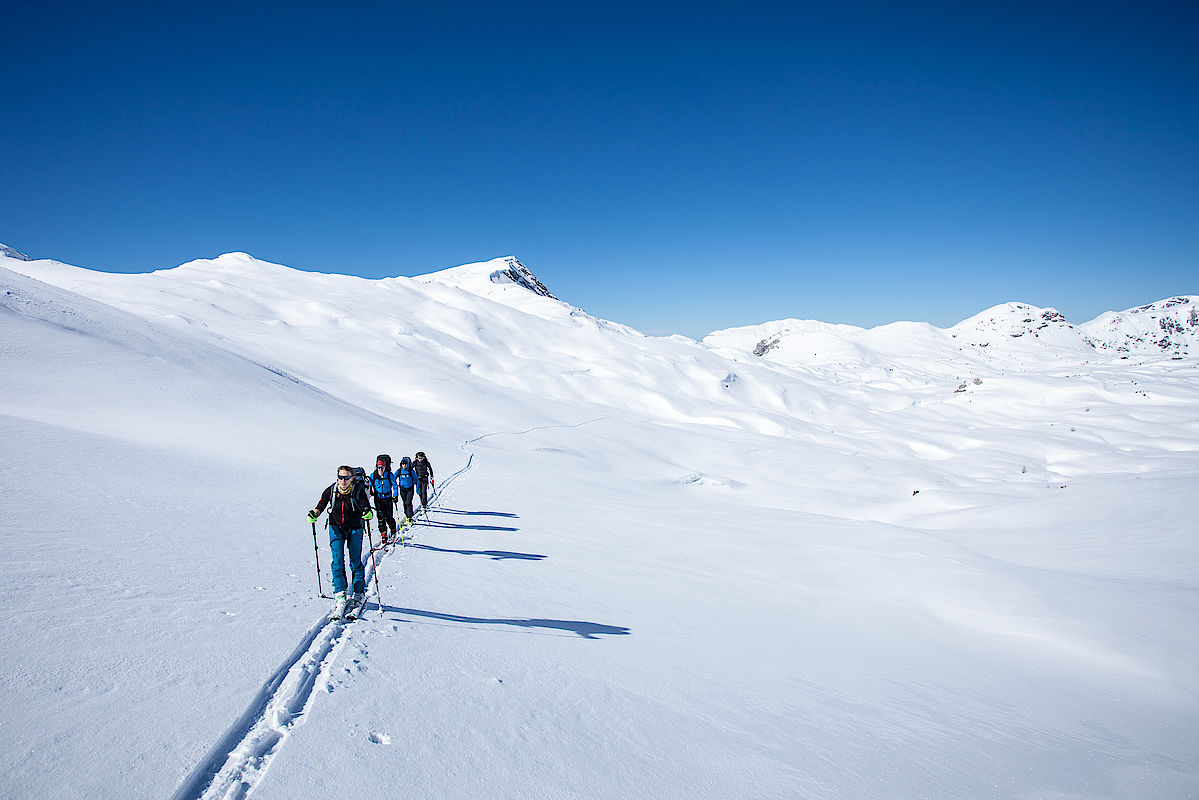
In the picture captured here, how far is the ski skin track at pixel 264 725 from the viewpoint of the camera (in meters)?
3.39

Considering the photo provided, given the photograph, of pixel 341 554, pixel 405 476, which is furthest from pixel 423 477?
pixel 341 554

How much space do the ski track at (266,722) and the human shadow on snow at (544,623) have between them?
1.00 meters

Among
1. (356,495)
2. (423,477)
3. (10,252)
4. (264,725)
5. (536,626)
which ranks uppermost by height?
(10,252)

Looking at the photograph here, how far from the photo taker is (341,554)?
6.52m

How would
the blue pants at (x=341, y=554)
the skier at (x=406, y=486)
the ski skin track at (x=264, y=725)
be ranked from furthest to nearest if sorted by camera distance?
the skier at (x=406, y=486) < the blue pants at (x=341, y=554) < the ski skin track at (x=264, y=725)

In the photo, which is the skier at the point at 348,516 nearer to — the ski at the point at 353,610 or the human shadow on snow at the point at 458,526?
the ski at the point at 353,610

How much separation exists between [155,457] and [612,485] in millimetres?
14251

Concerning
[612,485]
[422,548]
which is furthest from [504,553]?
[612,485]

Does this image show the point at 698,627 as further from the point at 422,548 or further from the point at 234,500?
the point at 234,500

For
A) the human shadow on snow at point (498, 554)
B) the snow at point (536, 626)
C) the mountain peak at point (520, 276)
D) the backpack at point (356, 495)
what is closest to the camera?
the snow at point (536, 626)

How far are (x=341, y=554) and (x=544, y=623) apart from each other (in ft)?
9.14

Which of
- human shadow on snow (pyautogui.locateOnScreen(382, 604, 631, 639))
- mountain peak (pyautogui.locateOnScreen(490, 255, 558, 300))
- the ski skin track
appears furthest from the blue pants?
mountain peak (pyautogui.locateOnScreen(490, 255, 558, 300))

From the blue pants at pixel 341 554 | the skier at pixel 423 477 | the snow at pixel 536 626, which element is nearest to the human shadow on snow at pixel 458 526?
A: the snow at pixel 536 626

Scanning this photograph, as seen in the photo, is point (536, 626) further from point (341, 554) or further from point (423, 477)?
point (423, 477)
